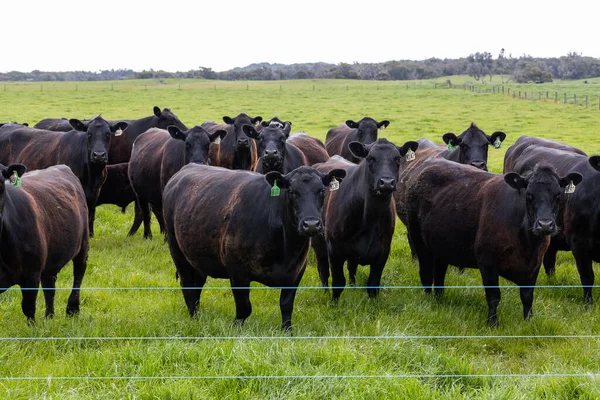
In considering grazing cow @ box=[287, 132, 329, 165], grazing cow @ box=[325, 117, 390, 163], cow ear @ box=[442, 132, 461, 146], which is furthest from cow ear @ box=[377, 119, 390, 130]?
cow ear @ box=[442, 132, 461, 146]

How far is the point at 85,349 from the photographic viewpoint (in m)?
5.39

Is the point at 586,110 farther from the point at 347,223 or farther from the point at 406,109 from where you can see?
the point at 347,223

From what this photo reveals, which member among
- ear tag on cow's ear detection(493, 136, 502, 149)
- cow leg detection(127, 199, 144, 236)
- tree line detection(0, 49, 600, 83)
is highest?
tree line detection(0, 49, 600, 83)

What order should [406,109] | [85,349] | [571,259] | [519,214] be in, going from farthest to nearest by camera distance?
[406,109]
[571,259]
[519,214]
[85,349]

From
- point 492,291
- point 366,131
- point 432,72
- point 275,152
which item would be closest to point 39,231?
point 275,152

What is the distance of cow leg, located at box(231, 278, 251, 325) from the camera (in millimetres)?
6055

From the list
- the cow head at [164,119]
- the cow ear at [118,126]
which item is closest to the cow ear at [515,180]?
the cow ear at [118,126]

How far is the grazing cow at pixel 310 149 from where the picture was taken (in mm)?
11836

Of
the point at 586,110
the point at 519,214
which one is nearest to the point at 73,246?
the point at 519,214

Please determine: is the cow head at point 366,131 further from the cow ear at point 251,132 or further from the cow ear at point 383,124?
the cow ear at point 251,132

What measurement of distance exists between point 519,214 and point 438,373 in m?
2.19

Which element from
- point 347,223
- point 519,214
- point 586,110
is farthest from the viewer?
point 586,110

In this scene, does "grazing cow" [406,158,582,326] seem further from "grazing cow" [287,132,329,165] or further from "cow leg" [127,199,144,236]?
"cow leg" [127,199,144,236]

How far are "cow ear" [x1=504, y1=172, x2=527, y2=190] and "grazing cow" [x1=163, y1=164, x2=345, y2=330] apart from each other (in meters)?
1.64
